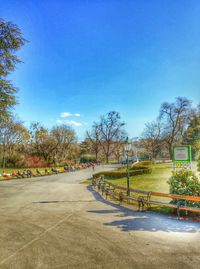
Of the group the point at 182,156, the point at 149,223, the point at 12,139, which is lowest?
the point at 149,223

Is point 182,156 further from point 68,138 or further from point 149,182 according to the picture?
point 68,138

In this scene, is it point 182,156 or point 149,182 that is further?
point 149,182

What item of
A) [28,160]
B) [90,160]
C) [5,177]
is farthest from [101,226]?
[90,160]

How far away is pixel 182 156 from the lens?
11953mm

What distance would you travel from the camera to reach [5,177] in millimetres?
30047

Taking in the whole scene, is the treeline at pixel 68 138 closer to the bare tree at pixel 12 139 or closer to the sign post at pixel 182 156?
the bare tree at pixel 12 139

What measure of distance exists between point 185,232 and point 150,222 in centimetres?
156

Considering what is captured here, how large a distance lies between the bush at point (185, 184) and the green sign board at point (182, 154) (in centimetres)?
120

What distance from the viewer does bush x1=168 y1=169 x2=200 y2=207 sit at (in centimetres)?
971

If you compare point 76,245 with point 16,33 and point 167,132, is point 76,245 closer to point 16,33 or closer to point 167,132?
point 16,33

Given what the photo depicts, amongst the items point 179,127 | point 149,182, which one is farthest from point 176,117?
point 149,182

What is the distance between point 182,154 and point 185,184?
7.78ft

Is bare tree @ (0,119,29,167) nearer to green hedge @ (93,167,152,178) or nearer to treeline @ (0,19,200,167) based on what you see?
treeline @ (0,19,200,167)

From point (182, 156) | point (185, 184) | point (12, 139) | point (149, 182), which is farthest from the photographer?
point (12, 139)
